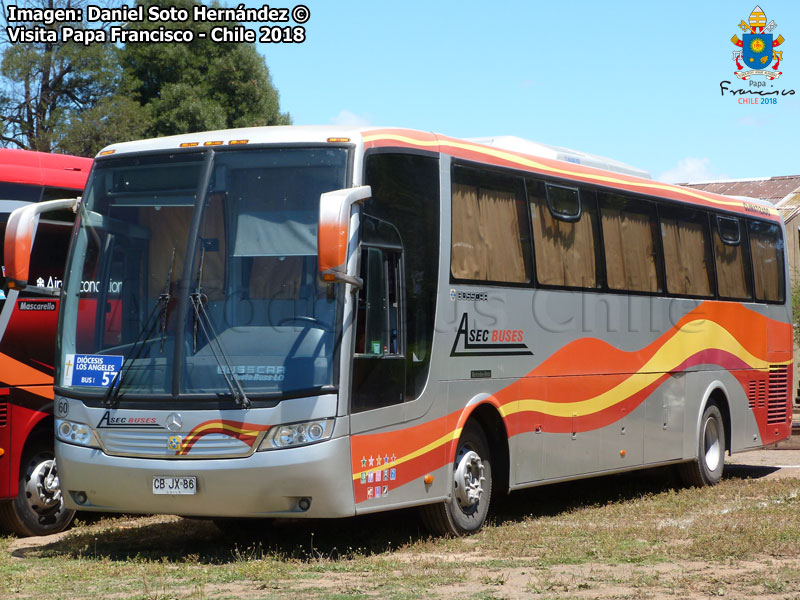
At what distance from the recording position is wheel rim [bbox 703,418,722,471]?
1595cm

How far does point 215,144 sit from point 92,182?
1258 millimetres

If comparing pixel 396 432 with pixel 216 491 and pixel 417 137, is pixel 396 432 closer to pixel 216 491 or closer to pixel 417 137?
pixel 216 491

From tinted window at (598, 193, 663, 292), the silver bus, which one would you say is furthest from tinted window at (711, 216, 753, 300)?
the silver bus

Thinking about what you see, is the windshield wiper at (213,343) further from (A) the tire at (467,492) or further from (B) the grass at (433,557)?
(A) the tire at (467,492)

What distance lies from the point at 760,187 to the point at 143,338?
4938 centimetres

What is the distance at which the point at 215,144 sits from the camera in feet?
33.2

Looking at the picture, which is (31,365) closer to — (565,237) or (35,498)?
(35,498)

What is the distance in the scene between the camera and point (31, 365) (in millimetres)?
11531

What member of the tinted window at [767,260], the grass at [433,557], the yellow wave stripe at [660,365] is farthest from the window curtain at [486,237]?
the tinted window at [767,260]

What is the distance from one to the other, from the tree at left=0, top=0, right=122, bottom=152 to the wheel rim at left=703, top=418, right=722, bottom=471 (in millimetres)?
29788

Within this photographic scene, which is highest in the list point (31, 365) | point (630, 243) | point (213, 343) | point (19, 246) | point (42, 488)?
point (630, 243)

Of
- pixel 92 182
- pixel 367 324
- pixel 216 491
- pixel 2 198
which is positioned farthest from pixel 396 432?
pixel 2 198

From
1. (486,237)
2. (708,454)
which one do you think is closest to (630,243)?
(486,237)

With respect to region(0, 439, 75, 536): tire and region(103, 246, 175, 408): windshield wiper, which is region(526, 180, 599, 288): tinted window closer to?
region(103, 246, 175, 408): windshield wiper
